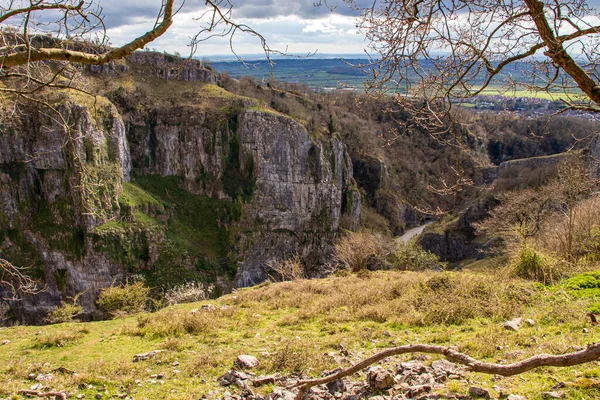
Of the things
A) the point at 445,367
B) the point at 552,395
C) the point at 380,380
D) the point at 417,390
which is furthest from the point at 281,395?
the point at 552,395

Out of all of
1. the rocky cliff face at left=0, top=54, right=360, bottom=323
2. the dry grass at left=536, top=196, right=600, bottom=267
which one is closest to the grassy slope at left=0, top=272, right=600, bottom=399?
the dry grass at left=536, top=196, right=600, bottom=267

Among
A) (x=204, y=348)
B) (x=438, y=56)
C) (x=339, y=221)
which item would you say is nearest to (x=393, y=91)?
(x=438, y=56)

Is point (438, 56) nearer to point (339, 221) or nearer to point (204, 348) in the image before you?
point (204, 348)

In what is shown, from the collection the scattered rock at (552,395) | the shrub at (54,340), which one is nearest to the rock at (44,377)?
the shrub at (54,340)

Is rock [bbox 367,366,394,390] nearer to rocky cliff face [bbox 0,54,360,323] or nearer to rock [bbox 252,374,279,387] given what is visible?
rock [bbox 252,374,279,387]

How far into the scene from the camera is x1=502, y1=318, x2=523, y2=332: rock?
21.7 feet

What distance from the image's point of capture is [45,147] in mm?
48031

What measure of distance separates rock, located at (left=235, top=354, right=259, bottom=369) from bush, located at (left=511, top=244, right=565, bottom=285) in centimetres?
638

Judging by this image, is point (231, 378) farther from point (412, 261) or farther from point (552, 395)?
point (412, 261)

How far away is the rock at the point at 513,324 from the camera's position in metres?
6.60

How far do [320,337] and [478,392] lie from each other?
4152 mm

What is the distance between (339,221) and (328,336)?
60.3 meters

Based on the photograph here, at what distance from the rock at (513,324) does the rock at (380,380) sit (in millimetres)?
2925

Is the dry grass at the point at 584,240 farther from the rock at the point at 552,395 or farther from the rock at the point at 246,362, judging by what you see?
the rock at the point at 246,362
